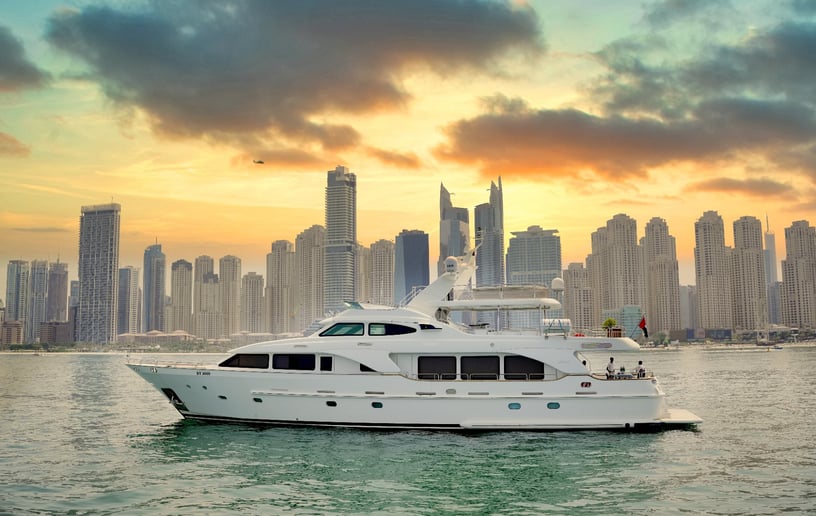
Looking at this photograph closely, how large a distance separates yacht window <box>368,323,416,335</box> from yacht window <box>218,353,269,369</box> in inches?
132

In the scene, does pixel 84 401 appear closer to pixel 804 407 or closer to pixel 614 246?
pixel 804 407

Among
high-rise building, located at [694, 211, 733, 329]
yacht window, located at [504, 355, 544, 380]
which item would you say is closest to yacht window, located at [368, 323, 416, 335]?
yacht window, located at [504, 355, 544, 380]

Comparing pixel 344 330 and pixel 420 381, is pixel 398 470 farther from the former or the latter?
pixel 344 330

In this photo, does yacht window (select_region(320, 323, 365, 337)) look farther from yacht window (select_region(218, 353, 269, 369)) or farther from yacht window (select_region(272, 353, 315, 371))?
yacht window (select_region(218, 353, 269, 369))

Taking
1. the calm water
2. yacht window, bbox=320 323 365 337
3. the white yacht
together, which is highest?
yacht window, bbox=320 323 365 337

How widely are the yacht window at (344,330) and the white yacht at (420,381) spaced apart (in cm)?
3

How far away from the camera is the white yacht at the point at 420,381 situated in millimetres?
19422

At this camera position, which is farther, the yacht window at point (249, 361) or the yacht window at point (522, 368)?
the yacht window at point (249, 361)

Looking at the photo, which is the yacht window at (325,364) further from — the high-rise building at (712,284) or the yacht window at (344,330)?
the high-rise building at (712,284)

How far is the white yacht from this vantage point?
19.4 metres

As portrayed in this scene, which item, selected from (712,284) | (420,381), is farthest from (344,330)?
(712,284)

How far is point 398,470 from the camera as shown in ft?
50.4

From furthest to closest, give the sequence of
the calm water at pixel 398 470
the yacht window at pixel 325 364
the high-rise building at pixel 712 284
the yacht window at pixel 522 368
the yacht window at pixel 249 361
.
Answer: the high-rise building at pixel 712 284 < the yacht window at pixel 249 361 < the yacht window at pixel 325 364 < the yacht window at pixel 522 368 < the calm water at pixel 398 470

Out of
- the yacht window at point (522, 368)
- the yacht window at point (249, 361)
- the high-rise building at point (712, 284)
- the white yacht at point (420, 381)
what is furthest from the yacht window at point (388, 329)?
the high-rise building at point (712, 284)
